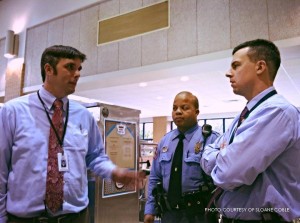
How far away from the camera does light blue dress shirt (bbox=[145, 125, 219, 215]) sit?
7.26 ft

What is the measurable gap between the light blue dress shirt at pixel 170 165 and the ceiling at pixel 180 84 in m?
2.61

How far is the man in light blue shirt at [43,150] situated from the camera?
5.08ft

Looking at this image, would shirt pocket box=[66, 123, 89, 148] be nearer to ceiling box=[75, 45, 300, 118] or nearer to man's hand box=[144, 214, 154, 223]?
man's hand box=[144, 214, 154, 223]

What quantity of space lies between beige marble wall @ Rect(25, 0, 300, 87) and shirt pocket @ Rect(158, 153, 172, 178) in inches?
113

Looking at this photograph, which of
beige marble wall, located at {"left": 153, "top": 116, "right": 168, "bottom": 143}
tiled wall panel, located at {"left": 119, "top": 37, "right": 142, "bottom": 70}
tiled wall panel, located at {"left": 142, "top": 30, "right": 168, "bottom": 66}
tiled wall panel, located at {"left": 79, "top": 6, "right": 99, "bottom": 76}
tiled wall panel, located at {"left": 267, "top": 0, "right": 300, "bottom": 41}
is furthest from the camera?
beige marble wall, located at {"left": 153, "top": 116, "right": 168, "bottom": 143}

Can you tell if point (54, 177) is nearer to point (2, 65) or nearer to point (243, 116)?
point (243, 116)

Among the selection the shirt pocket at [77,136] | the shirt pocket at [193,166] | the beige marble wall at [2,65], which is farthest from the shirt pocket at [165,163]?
the beige marble wall at [2,65]

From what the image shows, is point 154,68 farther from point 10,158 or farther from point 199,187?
point 10,158

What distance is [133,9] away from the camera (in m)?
5.75

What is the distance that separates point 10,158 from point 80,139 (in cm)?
40

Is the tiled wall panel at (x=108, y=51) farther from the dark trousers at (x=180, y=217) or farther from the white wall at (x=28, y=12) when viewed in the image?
the dark trousers at (x=180, y=217)

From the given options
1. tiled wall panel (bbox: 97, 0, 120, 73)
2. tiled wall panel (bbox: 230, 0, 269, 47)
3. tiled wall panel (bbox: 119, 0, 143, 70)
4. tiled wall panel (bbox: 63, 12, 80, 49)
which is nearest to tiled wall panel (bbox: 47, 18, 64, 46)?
tiled wall panel (bbox: 63, 12, 80, 49)

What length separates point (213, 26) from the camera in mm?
4836

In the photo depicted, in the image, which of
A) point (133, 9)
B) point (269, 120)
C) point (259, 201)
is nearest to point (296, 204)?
point (259, 201)
